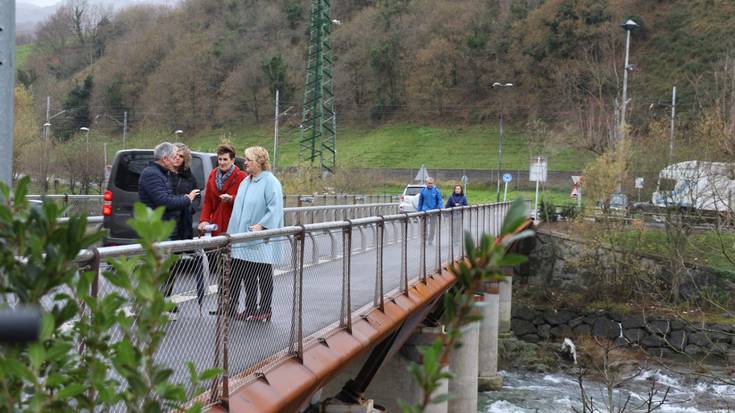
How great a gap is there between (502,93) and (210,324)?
309 ft

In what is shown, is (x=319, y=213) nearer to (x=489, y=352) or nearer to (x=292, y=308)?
(x=489, y=352)

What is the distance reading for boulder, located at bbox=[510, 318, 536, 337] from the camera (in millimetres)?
40594

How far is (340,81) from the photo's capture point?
10850 centimetres

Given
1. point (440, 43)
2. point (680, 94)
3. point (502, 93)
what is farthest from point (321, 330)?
point (440, 43)

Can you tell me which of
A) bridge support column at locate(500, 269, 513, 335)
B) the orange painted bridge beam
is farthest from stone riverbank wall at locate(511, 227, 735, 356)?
the orange painted bridge beam

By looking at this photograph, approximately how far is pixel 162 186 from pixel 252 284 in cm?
294

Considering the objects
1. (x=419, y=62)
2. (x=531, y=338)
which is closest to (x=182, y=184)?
(x=531, y=338)

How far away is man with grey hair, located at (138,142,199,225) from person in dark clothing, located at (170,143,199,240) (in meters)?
0.26

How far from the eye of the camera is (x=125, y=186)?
1547 centimetres

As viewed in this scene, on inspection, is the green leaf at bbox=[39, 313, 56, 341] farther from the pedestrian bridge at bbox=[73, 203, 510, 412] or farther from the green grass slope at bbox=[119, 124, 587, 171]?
the green grass slope at bbox=[119, 124, 587, 171]

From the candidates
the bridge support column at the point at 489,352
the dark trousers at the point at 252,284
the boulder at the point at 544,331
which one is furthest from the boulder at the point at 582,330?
the dark trousers at the point at 252,284

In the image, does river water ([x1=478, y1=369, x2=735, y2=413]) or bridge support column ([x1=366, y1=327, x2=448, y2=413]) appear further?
river water ([x1=478, y1=369, x2=735, y2=413])

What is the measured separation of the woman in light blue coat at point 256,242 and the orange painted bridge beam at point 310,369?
46 cm

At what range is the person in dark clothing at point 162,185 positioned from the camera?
9461 millimetres
